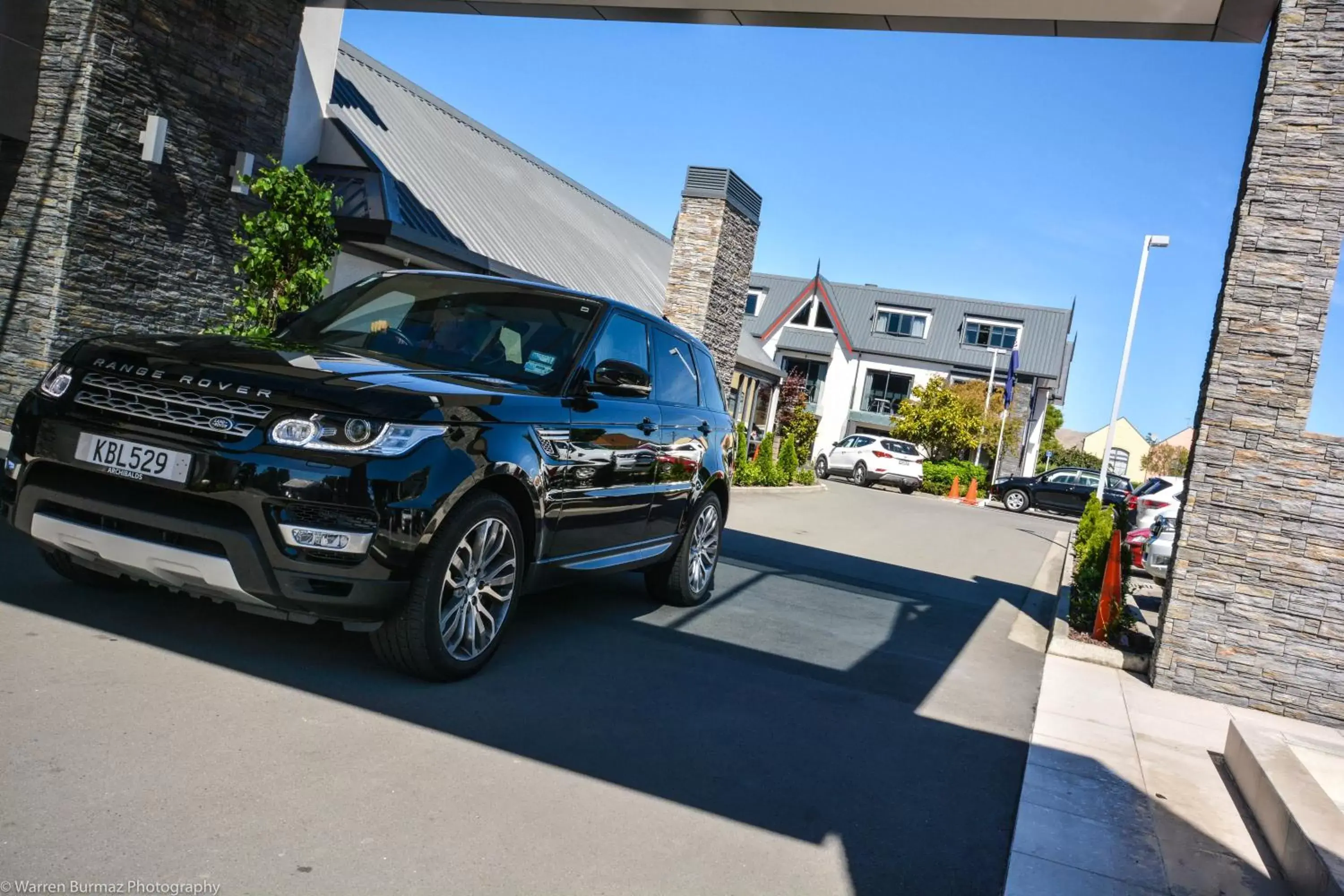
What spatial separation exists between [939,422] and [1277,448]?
39496 millimetres

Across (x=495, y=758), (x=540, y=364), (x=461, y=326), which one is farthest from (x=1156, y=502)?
(x=495, y=758)

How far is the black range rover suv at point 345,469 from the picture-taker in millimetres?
4125

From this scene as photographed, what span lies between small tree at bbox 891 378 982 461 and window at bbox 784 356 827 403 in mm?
6457

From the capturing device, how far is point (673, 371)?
709 centimetres

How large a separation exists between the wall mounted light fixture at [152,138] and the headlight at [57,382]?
246 inches

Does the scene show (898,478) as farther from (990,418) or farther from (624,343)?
(624,343)

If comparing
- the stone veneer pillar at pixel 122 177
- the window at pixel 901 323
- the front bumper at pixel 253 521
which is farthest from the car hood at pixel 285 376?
the window at pixel 901 323

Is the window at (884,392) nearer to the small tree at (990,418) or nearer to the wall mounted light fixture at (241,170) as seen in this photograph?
the small tree at (990,418)

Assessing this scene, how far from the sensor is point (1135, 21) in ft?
28.5

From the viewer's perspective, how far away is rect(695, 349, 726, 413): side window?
767 centimetres

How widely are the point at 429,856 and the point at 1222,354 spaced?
20.2ft

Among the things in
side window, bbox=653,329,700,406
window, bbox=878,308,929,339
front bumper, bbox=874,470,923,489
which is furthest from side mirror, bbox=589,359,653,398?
window, bbox=878,308,929,339

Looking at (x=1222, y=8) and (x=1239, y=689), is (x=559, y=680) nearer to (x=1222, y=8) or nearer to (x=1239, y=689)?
(x=1239, y=689)

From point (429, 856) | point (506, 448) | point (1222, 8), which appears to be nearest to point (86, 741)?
point (429, 856)
